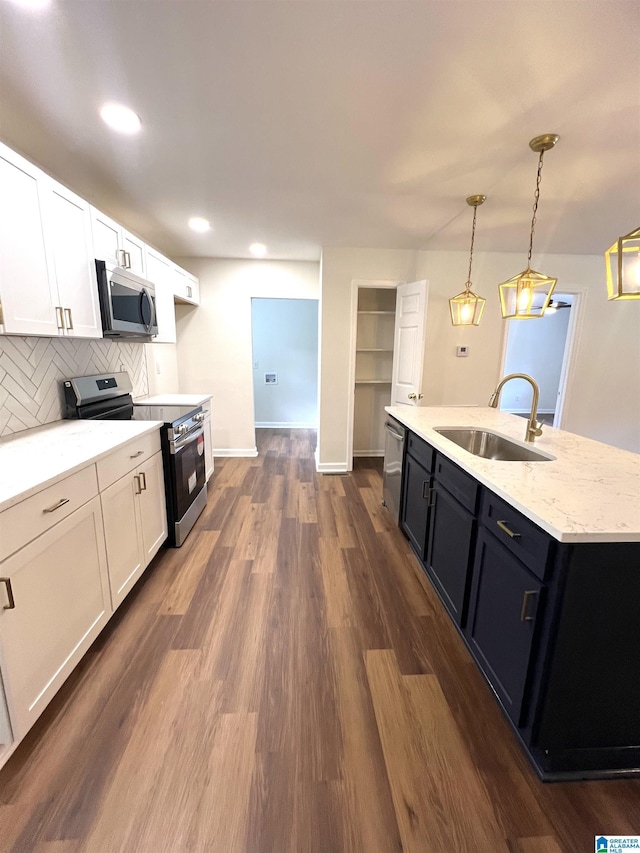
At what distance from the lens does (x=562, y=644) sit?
3.61ft

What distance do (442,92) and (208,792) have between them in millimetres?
2794

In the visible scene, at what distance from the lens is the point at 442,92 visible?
1.47 meters

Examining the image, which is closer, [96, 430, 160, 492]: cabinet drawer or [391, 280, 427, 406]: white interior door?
[96, 430, 160, 492]: cabinet drawer

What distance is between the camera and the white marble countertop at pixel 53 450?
4.08ft

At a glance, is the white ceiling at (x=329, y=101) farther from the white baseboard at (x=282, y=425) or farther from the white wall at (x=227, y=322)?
the white baseboard at (x=282, y=425)

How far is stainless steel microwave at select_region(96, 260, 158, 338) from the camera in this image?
218 cm

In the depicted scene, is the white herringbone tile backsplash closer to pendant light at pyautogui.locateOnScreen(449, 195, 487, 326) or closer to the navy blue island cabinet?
the navy blue island cabinet

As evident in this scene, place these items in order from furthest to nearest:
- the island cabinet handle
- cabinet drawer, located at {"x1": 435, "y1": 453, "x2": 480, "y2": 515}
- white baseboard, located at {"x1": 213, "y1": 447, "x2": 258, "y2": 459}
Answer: white baseboard, located at {"x1": 213, "y1": 447, "x2": 258, "y2": 459}, cabinet drawer, located at {"x1": 435, "y1": 453, "x2": 480, "y2": 515}, the island cabinet handle

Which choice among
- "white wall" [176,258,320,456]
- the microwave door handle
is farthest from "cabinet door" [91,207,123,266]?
"white wall" [176,258,320,456]

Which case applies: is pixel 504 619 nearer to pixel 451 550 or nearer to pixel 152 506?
pixel 451 550

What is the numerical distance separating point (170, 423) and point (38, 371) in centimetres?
80

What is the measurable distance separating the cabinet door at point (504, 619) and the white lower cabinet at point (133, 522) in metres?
1.77

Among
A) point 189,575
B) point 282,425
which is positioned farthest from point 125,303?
point 282,425

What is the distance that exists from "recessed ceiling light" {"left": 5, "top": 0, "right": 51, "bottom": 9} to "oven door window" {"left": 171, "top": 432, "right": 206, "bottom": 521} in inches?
79.7
